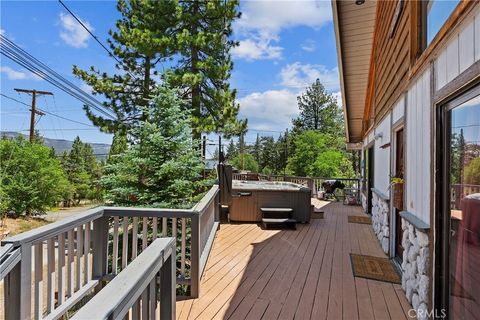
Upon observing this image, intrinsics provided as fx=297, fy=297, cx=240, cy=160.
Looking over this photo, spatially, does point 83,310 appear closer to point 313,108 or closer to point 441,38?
point 441,38

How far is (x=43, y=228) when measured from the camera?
2.21 metres

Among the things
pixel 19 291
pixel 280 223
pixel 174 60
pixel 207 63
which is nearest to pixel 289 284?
pixel 19 291

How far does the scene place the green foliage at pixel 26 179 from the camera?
12.4 metres

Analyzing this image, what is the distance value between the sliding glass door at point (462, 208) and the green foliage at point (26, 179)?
47.3 feet

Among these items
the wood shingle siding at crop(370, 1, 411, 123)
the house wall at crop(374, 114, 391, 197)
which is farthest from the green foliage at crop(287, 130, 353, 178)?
the wood shingle siding at crop(370, 1, 411, 123)

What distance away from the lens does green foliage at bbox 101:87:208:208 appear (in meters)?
5.11

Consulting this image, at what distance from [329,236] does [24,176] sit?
13.1m

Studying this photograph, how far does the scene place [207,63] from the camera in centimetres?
990

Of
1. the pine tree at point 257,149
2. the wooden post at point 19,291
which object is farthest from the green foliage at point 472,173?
the pine tree at point 257,149

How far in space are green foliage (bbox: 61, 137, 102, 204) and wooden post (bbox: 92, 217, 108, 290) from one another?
19929mm

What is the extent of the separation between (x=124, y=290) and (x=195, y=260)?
206 cm

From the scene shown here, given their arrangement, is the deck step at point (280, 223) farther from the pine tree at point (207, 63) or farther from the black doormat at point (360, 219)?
the pine tree at point (207, 63)

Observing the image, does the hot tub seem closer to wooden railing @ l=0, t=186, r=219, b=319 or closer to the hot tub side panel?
the hot tub side panel

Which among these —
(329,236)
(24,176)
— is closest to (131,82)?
(24,176)
